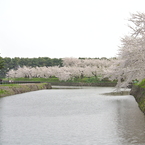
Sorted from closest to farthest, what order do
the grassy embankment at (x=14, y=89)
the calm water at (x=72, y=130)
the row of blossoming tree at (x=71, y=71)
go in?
the calm water at (x=72, y=130) < the grassy embankment at (x=14, y=89) < the row of blossoming tree at (x=71, y=71)

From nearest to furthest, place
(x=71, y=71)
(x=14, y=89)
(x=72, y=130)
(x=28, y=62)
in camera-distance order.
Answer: (x=72, y=130), (x=14, y=89), (x=71, y=71), (x=28, y=62)

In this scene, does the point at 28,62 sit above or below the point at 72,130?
above

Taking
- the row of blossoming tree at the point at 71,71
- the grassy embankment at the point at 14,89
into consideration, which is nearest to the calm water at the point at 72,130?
the grassy embankment at the point at 14,89

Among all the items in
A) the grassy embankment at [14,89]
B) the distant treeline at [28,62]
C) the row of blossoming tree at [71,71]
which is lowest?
the grassy embankment at [14,89]

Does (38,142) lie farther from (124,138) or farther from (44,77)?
(44,77)

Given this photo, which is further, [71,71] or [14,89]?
[71,71]

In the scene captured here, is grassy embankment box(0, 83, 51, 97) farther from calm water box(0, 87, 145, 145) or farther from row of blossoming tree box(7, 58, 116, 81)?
row of blossoming tree box(7, 58, 116, 81)

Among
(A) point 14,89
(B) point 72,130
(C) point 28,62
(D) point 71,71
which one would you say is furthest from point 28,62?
(B) point 72,130

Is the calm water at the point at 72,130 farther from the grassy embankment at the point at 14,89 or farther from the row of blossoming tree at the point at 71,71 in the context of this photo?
the row of blossoming tree at the point at 71,71

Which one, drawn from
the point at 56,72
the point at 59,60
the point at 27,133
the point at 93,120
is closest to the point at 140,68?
the point at 93,120

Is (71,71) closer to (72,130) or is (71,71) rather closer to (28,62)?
(28,62)

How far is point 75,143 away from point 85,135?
2.09m

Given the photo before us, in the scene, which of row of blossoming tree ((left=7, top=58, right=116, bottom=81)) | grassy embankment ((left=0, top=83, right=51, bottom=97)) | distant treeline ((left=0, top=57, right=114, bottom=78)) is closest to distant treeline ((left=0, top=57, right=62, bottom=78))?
distant treeline ((left=0, top=57, right=114, bottom=78))

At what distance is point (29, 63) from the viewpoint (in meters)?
161
